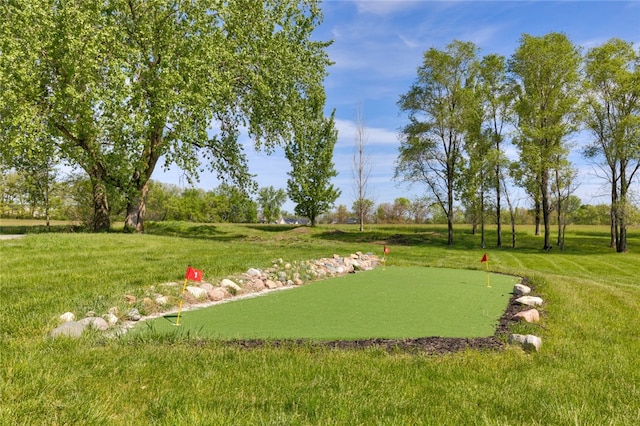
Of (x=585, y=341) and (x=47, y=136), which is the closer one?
(x=585, y=341)

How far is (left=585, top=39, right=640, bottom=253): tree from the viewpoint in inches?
798

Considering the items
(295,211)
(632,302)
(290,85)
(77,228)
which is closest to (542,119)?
(290,85)

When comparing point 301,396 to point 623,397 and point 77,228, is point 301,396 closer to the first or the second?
point 623,397

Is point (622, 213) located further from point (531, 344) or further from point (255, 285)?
point (255, 285)

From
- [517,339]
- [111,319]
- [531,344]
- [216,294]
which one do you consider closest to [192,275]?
[111,319]

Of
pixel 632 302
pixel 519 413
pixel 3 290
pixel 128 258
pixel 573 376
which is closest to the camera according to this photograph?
pixel 519 413

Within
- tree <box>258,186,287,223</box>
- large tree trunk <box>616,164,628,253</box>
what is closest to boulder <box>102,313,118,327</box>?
large tree trunk <box>616,164,628,253</box>

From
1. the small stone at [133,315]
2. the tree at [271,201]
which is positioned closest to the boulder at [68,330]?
the small stone at [133,315]

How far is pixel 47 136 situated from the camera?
14.3 meters

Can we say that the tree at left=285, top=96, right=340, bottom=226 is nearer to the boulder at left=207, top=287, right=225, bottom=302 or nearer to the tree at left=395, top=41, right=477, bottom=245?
the tree at left=395, top=41, right=477, bottom=245

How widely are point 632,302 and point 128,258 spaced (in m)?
11.2

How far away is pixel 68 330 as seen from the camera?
4051 mm

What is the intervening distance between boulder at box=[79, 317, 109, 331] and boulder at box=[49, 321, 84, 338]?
0.13 m

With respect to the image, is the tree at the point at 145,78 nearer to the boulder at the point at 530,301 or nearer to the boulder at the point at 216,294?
the boulder at the point at 216,294
